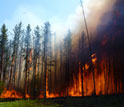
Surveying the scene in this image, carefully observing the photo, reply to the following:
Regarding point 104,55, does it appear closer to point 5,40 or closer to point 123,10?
point 123,10

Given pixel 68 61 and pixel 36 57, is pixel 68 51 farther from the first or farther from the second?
pixel 36 57

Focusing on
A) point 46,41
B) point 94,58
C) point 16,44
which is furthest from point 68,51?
point 16,44

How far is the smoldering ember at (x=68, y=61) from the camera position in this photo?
3036 cm

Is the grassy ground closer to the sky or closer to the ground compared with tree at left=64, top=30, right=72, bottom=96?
closer to the ground

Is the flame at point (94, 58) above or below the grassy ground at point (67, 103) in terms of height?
above

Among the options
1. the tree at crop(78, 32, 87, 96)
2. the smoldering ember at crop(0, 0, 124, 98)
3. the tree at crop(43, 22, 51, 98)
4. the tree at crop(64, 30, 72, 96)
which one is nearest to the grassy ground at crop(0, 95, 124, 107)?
Result: the smoldering ember at crop(0, 0, 124, 98)

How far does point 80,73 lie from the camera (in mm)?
34469

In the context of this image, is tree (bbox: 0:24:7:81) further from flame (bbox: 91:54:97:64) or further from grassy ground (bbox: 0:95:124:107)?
flame (bbox: 91:54:97:64)

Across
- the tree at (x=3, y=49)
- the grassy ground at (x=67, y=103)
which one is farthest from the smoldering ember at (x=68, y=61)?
the grassy ground at (x=67, y=103)

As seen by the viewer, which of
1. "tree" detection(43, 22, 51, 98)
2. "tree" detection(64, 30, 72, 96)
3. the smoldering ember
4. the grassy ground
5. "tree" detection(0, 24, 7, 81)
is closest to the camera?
the grassy ground

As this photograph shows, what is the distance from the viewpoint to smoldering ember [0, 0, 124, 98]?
1195 inches

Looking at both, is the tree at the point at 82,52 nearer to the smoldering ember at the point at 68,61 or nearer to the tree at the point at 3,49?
the smoldering ember at the point at 68,61

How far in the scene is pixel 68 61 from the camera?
37.6m

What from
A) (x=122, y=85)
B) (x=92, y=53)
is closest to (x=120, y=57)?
(x=122, y=85)
